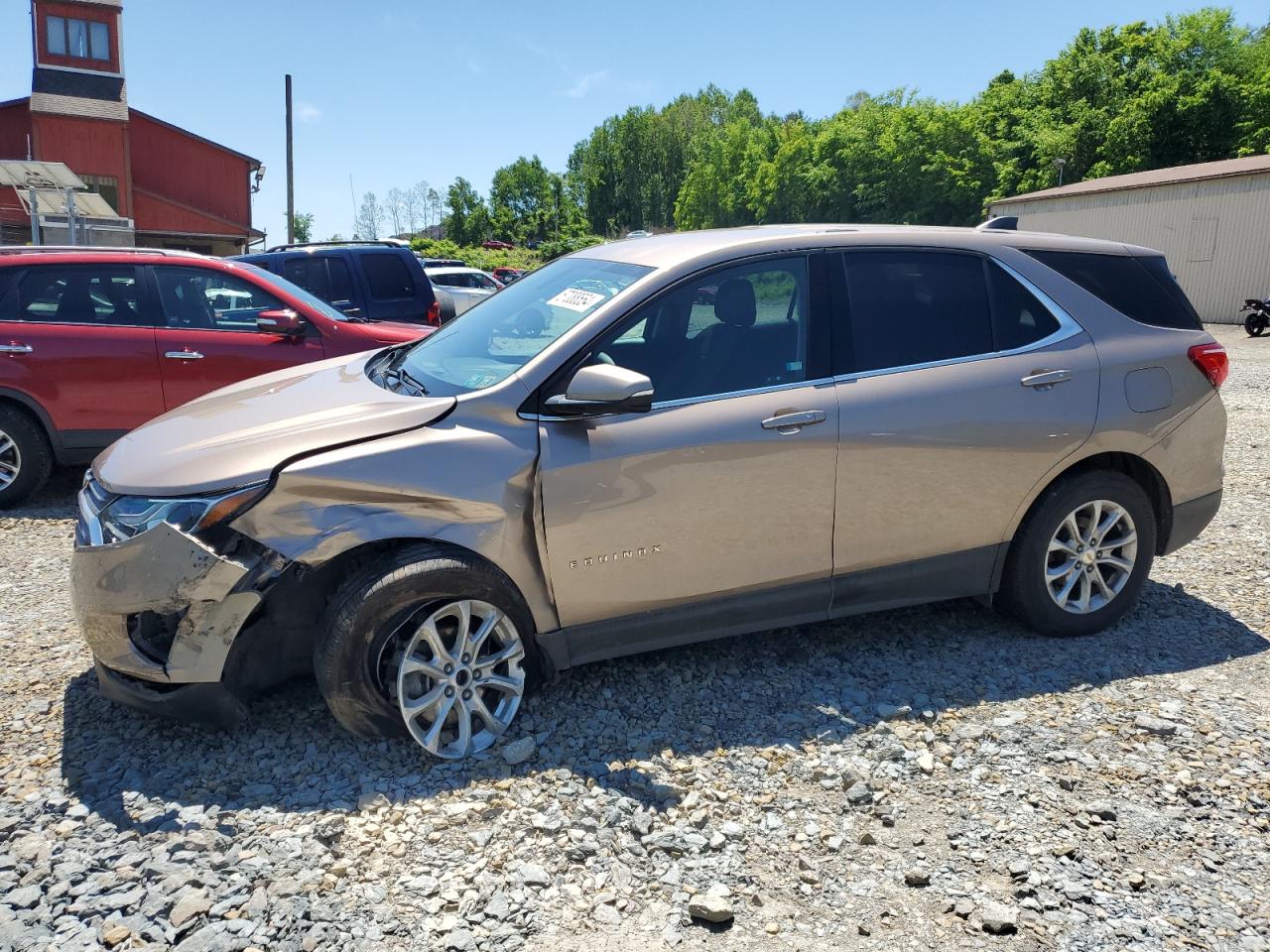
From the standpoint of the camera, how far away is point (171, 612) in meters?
3.23

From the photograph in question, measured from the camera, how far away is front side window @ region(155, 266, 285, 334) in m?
7.26

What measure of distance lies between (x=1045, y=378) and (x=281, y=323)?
5.45 metres

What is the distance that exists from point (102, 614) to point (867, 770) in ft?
8.83

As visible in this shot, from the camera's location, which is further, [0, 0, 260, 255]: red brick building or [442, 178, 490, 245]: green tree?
[442, 178, 490, 245]: green tree

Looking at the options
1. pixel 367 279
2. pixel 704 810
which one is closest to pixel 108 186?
pixel 367 279

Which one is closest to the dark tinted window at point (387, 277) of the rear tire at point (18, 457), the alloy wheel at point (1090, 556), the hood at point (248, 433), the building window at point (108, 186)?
the rear tire at point (18, 457)

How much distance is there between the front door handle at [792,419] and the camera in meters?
3.74

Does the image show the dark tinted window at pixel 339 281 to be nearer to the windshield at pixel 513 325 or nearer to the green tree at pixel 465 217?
the windshield at pixel 513 325

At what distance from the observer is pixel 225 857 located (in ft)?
9.52

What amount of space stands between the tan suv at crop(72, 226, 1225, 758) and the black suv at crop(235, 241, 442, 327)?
699 cm

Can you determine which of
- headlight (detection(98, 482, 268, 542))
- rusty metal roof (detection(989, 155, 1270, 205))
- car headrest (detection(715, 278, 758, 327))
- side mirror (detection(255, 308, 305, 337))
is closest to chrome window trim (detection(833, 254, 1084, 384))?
car headrest (detection(715, 278, 758, 327))

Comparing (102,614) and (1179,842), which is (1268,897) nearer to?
(1179,842)

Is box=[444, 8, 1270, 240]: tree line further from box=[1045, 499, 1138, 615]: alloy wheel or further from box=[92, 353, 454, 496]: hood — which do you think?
box=[92, 353, 454, 496]: hood

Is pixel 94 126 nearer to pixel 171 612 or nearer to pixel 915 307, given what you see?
pixel 171 612
